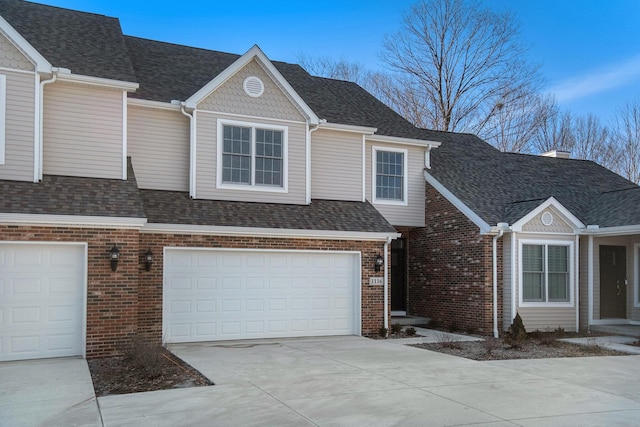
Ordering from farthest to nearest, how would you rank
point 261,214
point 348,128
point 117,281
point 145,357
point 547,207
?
point 348,128, point 547,207, point 261,214, point 117,281, point 145,357

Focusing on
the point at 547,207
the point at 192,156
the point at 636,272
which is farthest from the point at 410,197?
the point at 192,156

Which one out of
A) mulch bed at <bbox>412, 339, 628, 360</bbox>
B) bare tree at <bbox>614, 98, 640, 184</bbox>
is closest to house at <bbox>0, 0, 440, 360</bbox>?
mulch bed at <bbox>412, 339, 628, 360</bbox>

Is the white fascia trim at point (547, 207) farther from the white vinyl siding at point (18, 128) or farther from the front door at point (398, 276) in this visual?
the white vinyl siding at point (18, 128)

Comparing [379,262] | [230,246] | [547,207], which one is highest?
[547,207]

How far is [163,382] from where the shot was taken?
8.81m

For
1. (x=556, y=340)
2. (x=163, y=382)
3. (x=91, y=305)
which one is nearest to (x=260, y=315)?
(x=91, y=305)

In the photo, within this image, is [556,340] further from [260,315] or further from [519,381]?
[260,315]

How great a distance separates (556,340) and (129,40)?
556 inches

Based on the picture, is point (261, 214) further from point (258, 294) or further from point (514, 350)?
point (514, 350)

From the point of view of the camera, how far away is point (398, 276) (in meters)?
18.6

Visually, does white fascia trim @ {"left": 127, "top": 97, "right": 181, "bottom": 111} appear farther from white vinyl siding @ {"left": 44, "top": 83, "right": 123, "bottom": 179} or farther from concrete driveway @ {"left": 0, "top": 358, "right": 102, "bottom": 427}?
concrete driveway @ {"left": 0, "top": 358, "right": 102, "bottom": 427}

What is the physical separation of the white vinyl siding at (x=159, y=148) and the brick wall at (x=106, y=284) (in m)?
2.79

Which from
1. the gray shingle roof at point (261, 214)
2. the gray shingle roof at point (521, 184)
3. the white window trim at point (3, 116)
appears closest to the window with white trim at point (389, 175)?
the gray shingle roof at point (521, 184)

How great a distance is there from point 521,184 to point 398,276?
4978 millimetres
